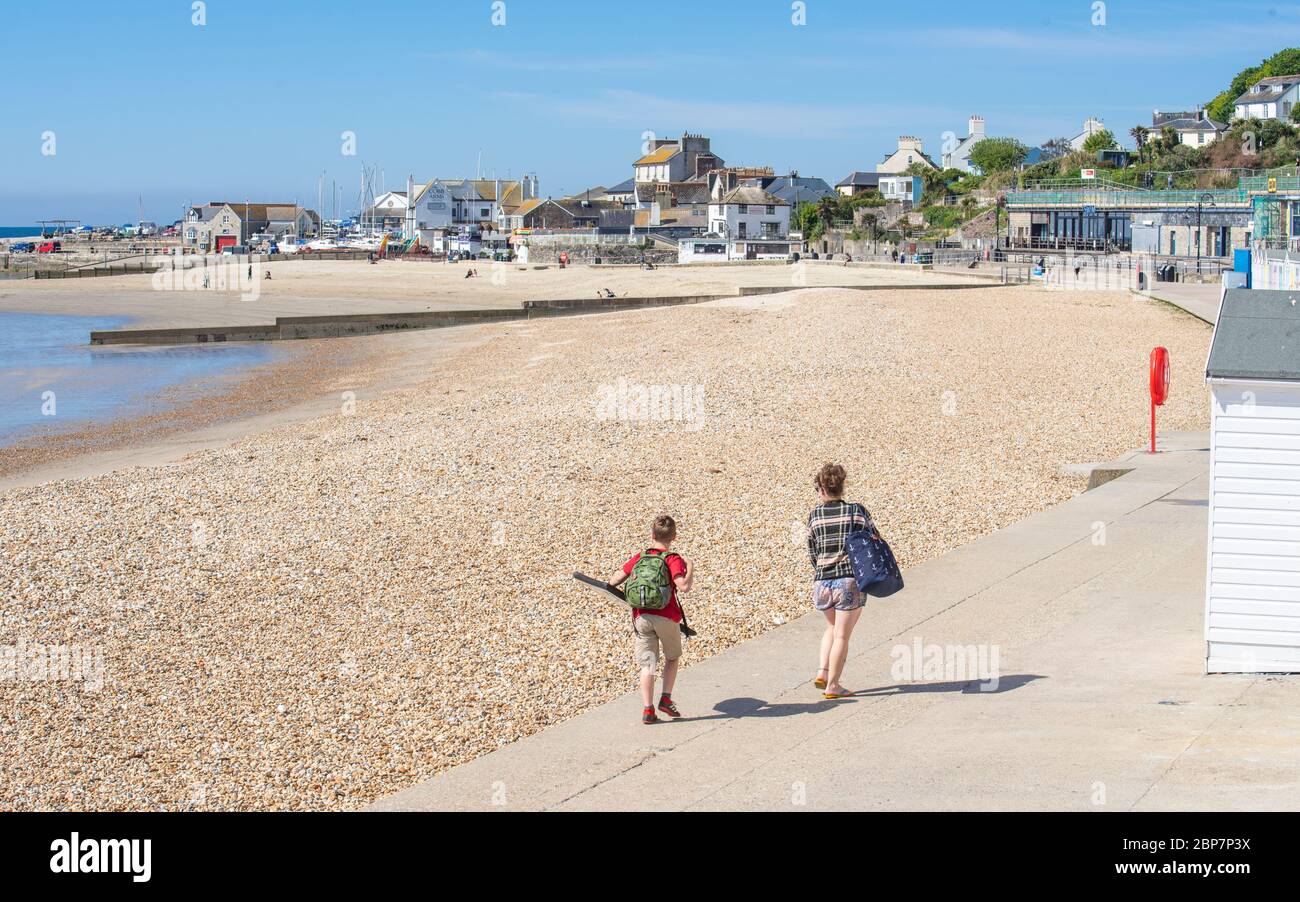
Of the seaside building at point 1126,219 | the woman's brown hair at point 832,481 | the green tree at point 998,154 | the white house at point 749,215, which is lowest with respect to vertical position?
the woman's brown hair at point 832,481

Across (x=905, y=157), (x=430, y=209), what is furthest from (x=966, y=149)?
(x=430, y=209)

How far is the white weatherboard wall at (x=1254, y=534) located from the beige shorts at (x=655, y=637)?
9.70 ft

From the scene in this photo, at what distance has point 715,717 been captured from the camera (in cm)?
719

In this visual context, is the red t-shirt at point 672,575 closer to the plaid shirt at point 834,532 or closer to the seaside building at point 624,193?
the plaid shirt at point 834,532

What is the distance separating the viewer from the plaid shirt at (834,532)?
7.29 meters

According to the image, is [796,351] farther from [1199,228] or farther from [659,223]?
[659,223]

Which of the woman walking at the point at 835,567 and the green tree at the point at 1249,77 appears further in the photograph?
the green tree at the point at 1249,77

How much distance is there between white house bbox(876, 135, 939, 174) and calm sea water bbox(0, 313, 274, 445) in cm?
10410

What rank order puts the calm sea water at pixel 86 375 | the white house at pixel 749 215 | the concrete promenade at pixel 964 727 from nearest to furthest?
the concrete promenade at pixel 964 727, the calm sea water at pixel 86 375, the white house at pixel 749 215

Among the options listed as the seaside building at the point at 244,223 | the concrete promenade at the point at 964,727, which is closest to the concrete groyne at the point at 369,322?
the concrete promenade at the point at 964,727

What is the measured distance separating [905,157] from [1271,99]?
1596 inches

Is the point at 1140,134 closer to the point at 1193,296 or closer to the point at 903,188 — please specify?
the point at 903,188

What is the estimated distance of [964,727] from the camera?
6.80m
